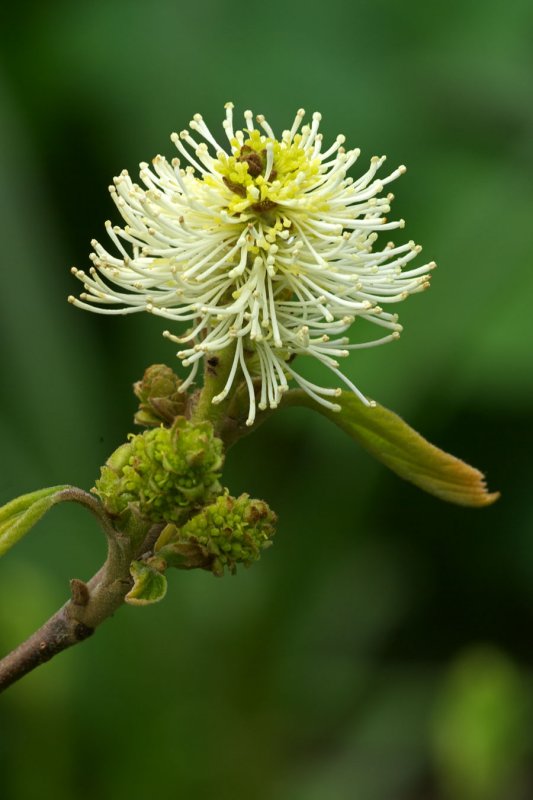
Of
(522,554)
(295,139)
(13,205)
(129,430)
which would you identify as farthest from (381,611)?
(295,139)

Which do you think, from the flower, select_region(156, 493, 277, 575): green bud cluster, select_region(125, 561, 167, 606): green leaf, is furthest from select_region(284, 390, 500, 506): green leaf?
select_region(125, 561, 167, 606): green leaf

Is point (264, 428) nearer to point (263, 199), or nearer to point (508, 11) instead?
point (508, 11)

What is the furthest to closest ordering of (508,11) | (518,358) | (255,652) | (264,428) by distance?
(508,11), (264,428), (255,652), (518,358)

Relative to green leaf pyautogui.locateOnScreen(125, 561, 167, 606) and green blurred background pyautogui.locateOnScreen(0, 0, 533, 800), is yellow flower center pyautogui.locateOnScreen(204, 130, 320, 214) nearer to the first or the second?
green leaf pyautogui.locateOnScreen(125, 561, 167, 606)

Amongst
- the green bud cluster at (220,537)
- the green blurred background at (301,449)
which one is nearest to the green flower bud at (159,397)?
the green bud cluster at (220,537)

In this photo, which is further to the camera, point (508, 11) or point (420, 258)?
point (508, 11)

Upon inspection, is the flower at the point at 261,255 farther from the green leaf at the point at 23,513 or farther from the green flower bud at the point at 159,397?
Result: the green leaf at the point at 23,513
